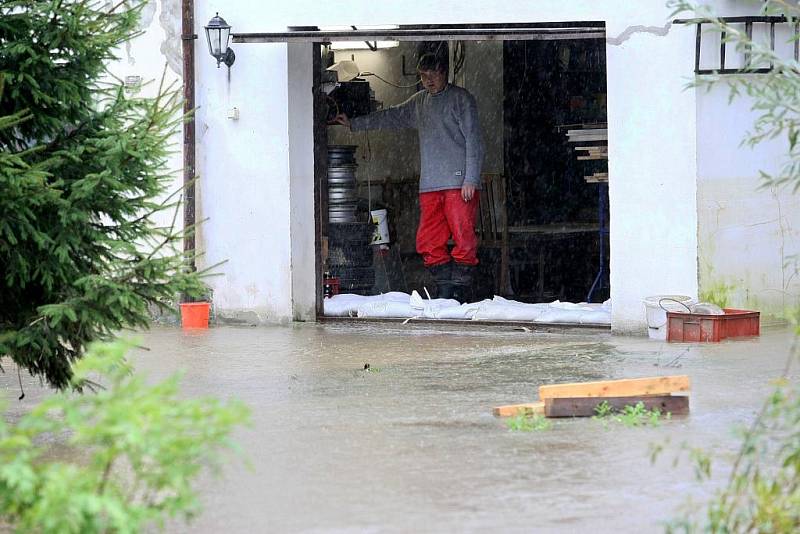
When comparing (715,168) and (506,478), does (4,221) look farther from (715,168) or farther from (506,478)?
(715,168)

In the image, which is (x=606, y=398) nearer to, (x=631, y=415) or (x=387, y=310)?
(x=631, y=415)

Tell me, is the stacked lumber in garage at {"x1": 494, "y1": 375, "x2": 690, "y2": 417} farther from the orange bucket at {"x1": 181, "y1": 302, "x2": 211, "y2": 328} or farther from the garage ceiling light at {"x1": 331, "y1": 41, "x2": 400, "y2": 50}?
the garage ceiling light at {"x1": 331, "y1": 41, "x2": 400, "y2": 50}

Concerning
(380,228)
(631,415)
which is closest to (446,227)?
(380,228)

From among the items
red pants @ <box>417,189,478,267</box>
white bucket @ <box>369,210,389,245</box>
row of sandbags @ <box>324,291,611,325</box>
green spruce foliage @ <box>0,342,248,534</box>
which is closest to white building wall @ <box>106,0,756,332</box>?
row of sandbags @ <box>324,291,611,325</box>

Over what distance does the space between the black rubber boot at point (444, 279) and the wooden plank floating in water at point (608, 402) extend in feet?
21.3

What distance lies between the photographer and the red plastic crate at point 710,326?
10.0 meters

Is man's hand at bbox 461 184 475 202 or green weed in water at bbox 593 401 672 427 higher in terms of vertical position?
man's hand at bbox 461 184 475 202

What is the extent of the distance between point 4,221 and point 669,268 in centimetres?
644

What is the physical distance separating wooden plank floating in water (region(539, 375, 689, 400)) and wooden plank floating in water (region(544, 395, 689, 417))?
53 millimetres

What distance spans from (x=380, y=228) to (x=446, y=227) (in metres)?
2.32

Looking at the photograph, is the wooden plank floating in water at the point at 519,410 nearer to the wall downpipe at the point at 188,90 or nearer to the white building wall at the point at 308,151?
the white building wall at the point at 308,151

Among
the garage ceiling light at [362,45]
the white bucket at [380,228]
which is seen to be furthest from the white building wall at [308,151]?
the garage ceiling light at [362,45]

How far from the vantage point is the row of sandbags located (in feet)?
37.7

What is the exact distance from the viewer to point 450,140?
42.9 feet
